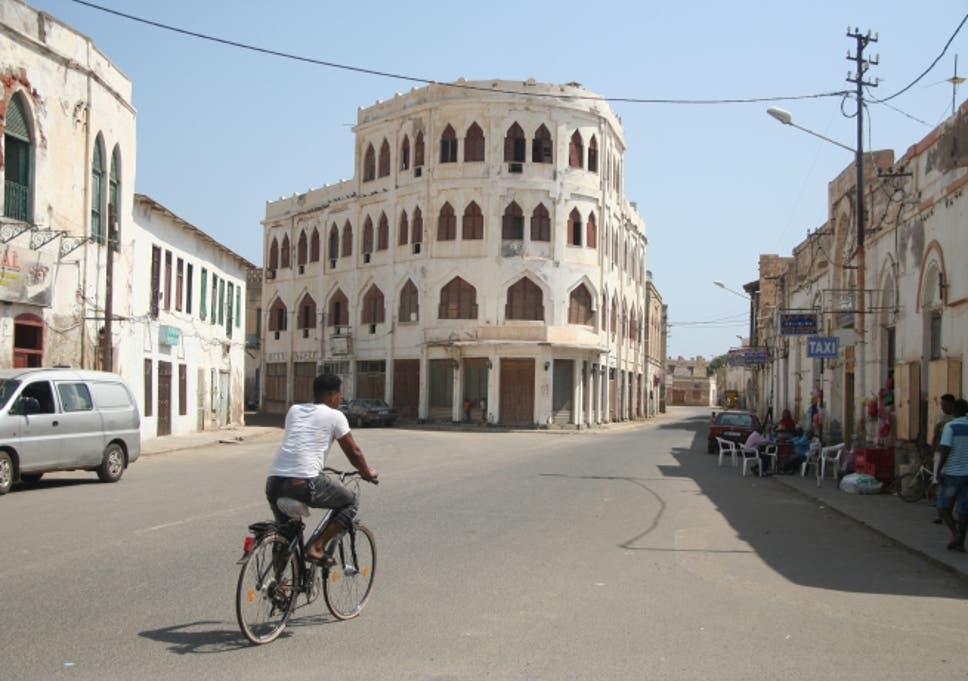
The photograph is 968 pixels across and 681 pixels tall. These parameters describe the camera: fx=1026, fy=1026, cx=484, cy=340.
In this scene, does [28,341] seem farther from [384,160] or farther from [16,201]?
[384,160]

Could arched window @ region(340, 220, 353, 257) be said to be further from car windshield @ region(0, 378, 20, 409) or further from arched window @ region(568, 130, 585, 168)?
car windshield @ region(0, 378, 20, 409)

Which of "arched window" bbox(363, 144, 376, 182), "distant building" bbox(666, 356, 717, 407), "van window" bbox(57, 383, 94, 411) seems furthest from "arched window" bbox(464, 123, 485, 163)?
"distant building" bbox(666, 356, 717, 407)

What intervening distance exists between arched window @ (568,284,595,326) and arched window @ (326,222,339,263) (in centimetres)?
1552

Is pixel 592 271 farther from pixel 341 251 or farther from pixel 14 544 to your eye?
pixel 14 544

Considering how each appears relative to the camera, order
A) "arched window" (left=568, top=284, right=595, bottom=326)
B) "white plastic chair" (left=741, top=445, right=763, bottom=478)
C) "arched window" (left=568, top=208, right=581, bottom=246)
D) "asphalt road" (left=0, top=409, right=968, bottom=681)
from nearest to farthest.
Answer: "asphalt road" (left=0, top=409, right=968, bottom=681) → "white plastic chair" (left=741, top=445, right=763, bottom=478) → "arched window" (left=568, top=284, right=595, bottom=326) → "arched window" (left=568, top=208, right=581, bottom=246)

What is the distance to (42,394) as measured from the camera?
17.0 meters

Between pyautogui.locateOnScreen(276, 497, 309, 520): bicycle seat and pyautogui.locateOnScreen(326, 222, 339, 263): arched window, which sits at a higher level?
pyautogui.locateOnScreen(326, 222, 339, 263): arched window

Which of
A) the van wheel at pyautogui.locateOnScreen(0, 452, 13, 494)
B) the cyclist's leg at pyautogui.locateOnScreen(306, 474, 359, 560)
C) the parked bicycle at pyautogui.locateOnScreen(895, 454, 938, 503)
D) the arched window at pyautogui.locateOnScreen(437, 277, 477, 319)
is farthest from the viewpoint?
the arched window at pyautogui.locateOnScreen(437, 277, 477, 319)

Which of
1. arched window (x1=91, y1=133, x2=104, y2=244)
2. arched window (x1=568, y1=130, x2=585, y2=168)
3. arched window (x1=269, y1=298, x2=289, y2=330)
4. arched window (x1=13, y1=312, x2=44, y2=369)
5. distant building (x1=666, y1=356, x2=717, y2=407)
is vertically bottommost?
distant building (x1=666, y1=356, x2=717, y2=407)

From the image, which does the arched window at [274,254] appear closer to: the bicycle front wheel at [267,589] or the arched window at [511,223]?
the arched window at [511,223]

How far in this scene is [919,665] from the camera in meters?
6.78

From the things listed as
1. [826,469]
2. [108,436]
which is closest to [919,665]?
[108,436]

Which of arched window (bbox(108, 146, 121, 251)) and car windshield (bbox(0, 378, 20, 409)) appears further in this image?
arched window (bbox(108, 146, 121, 251))

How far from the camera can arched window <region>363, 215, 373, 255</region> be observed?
57344 millimetres
